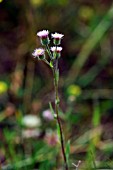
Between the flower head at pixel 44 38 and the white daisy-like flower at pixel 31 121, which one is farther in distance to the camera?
the white daisy-like flower at pixel 31 121

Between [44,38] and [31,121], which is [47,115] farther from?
[44,38]

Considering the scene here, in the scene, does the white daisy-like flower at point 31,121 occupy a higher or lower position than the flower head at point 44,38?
lower

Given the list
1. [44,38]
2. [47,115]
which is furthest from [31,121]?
[44,38]

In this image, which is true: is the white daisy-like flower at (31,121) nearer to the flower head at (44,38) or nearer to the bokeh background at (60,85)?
the bokeh background at (60,85)

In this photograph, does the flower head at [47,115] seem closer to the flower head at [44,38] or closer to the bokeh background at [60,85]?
the bokeh background at [60,85]

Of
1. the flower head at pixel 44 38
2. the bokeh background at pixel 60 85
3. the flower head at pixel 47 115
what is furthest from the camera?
the flower head at pixel 47 115

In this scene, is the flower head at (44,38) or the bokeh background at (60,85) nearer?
the flower head at (44,38)

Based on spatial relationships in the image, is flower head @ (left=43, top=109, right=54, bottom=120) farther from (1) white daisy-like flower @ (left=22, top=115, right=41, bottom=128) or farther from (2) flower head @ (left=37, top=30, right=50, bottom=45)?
(2) flower head @ (left=37, top=30, right=50, bottom=45)

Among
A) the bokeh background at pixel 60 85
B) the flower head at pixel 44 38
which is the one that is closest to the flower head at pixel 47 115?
→ the bokeh background at pixel 60 85

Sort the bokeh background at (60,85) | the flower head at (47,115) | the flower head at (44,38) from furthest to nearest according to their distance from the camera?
the flower head at (47,115), the bokeh background at (60,85), the flower head at (44,38)
